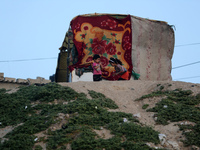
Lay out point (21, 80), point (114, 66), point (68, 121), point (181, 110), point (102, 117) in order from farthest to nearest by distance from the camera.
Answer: point (21, 80)
point (114, 66)
point (181, 110)
point (102, 117)
point (68, 121)

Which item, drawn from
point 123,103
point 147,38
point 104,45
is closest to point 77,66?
point 104,45

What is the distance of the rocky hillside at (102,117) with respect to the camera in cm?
609

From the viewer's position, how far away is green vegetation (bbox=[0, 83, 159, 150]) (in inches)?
235

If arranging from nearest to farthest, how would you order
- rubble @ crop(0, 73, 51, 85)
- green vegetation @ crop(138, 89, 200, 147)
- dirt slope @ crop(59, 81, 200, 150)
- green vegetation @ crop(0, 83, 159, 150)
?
green vegetation @ crop(0, 83, 159, 150), green vegetation @ crop(138, 89, 200, 147), dirt slope @ crop(59, 81, 200, 150), rubble @ crop(0, 73, 51, 85)

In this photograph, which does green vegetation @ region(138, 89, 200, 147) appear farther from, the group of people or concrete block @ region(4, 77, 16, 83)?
concrete block @ region(4, 77, 16, 83)

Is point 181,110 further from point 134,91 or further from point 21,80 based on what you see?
point 21,80

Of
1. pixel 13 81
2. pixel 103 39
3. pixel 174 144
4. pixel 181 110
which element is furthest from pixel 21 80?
pixel 174 144

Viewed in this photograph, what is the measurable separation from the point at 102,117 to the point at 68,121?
886 millimetres

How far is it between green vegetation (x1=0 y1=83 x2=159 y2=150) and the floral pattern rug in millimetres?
4301

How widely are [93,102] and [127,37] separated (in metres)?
6.22

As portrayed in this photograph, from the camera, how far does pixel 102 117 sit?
7137mm

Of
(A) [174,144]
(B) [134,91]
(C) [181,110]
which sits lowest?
(A) [174,144]

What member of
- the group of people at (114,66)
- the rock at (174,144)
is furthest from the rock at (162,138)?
the group of people at (114,66)

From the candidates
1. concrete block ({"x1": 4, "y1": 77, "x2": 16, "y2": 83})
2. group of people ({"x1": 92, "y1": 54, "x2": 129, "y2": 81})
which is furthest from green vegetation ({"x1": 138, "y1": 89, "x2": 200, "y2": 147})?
concrete block ({"x1": 4, "y1": 77, "x2": 16, "y2": 83})
